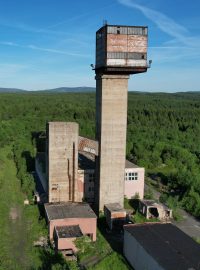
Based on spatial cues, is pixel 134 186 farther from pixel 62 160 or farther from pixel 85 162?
pixel 62 160

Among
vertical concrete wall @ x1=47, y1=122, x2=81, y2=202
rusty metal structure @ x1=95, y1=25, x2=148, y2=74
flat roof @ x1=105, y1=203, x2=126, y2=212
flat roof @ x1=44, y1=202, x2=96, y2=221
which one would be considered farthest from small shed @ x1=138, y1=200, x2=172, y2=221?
rusty metal structure @ x1=95, y1=25, x2=148, y2=74

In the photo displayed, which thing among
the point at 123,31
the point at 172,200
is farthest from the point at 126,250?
the point at 123,31

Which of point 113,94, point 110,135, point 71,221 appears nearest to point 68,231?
point 71,221

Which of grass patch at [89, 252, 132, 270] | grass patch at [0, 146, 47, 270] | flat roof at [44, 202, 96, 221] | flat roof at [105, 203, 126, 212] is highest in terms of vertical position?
flat roof at [44, 202, 96, 221]

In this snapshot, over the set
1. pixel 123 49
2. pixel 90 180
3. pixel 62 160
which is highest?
pixel 123 49

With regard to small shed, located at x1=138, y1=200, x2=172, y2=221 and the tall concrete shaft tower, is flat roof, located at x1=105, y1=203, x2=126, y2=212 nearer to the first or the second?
the tall concrete shaft tower

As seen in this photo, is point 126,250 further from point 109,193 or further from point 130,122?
point 130,122

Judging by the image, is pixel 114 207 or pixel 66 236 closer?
pixel 66 236
